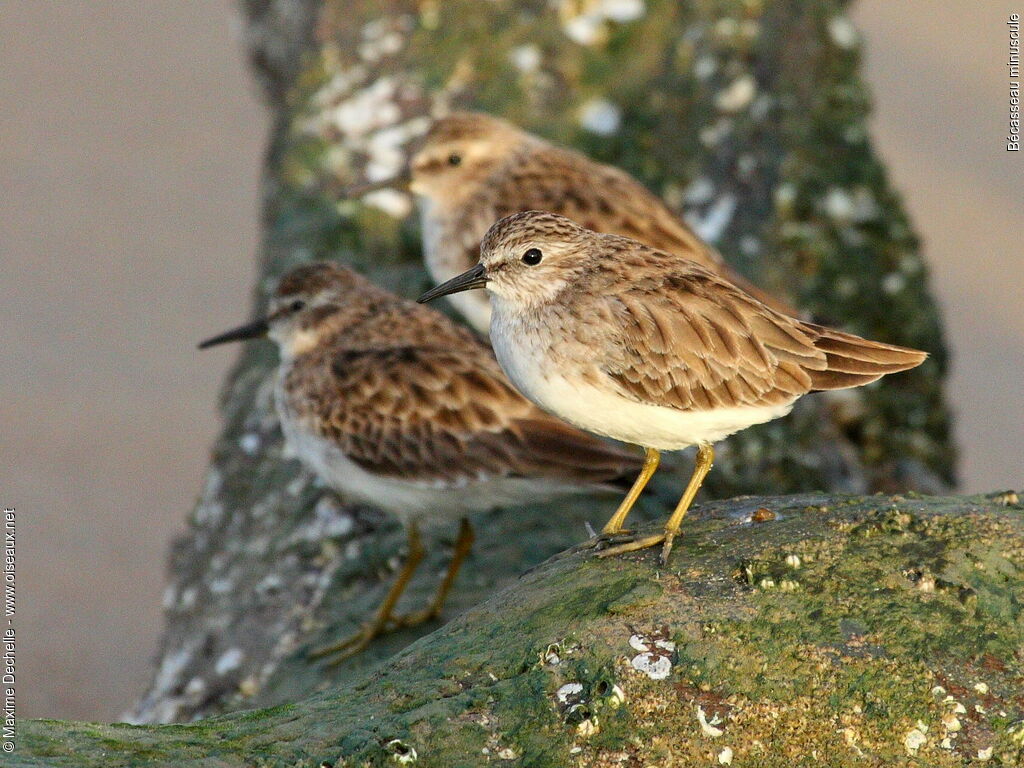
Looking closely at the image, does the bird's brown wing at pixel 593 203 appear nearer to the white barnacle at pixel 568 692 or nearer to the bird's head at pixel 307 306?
the bird's head at pixel 307 306

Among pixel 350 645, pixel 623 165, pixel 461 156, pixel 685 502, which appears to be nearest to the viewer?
pixel 685 502

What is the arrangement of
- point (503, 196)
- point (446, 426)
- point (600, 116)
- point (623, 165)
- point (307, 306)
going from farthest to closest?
point (600, 116), point (623, 165), point (503, 196), point (307, 306), point (446, 426)

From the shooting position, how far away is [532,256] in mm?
5027

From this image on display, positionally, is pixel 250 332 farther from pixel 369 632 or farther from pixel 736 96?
pixel 736 96

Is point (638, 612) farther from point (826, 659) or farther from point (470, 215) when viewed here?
point (470, 215)

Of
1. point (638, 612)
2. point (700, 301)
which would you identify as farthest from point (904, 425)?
point (638, 612)

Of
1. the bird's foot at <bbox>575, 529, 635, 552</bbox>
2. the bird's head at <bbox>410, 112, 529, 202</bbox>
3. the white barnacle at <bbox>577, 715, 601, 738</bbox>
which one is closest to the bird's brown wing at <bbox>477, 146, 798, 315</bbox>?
the bird's head at <bbox>410, 112, 529, 202</bbox>

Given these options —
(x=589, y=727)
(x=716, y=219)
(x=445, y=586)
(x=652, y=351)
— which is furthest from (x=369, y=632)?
(x=716, y=219)

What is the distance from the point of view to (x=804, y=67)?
994 centimetres

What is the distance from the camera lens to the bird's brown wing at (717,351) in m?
4.65

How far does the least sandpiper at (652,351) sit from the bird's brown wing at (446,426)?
107cm

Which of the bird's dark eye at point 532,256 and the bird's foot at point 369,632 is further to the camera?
the bird's foot at point 369,632

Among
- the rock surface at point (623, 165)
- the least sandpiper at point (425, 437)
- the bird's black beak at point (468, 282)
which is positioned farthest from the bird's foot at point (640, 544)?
the rock surface at point (623, 165)

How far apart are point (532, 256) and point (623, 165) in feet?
16.0
